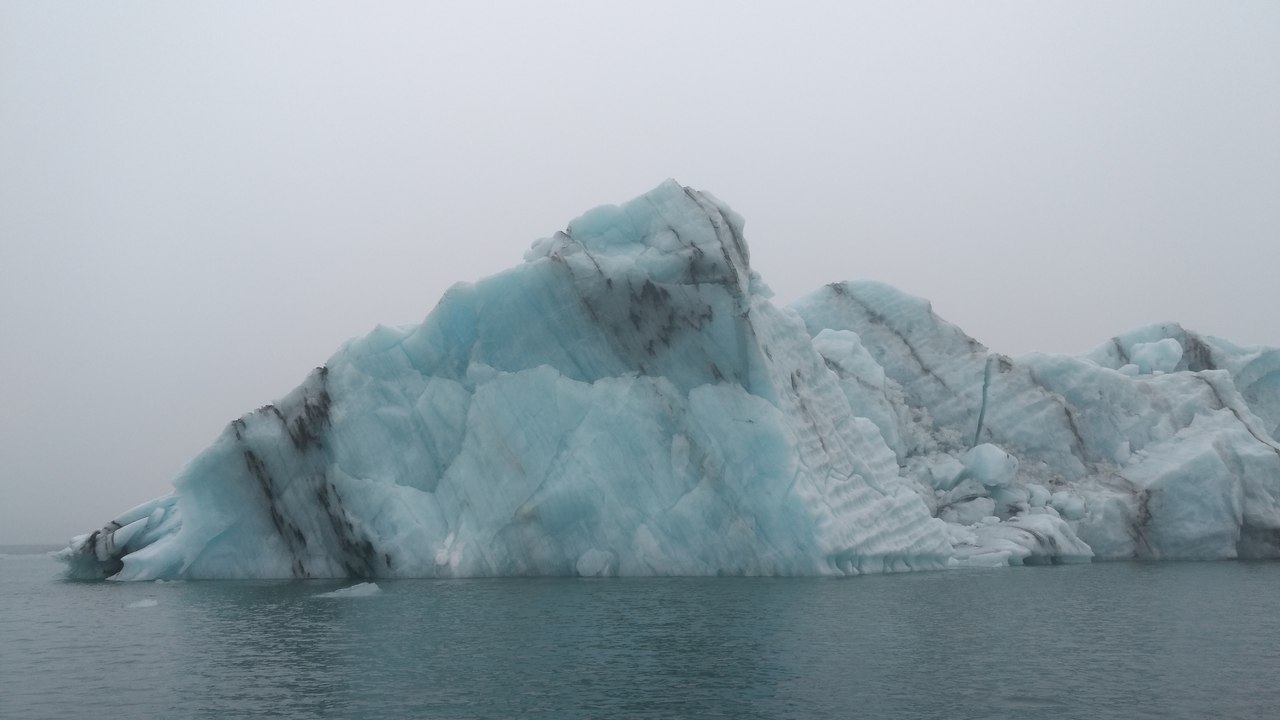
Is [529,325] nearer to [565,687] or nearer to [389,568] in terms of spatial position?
[389,568]

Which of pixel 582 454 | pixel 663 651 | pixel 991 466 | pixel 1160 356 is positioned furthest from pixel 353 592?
pixel 1160 356

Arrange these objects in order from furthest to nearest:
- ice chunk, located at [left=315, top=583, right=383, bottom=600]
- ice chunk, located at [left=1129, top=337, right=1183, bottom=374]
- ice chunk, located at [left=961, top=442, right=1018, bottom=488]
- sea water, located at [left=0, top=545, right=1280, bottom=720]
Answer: ice chunk, located at [left=1129, top=337, right=1183, bottom=374], ice chunk, located at [left=961, top=442, right=1018, bottom=488], ice chunk, located at [left=315, top=583, right=383, bottom=600], sea water, located at [left=0, top=545, right=1280, bottom=720]

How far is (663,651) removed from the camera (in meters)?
10.5

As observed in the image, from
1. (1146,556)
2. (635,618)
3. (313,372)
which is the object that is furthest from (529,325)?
(1146,556)

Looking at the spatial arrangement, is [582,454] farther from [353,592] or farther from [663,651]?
[663,651]

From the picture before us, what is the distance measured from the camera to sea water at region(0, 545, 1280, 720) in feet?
27.2

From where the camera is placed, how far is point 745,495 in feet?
59.0

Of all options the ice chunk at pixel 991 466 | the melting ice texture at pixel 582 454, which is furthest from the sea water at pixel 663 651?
the ice chunk at pixel 991 466

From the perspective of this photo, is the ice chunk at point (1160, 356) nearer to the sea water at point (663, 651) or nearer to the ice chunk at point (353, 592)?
the sea water at point (663, 651)

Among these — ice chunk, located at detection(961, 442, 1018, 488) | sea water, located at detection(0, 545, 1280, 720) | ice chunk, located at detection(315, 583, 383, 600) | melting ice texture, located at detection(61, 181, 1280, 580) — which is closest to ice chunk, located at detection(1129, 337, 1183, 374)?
melting ice texture, located at detection(61, 181, 1280, 580)

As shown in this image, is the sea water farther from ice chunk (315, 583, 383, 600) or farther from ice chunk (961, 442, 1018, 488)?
ice chunk (961, 442, 1018, 488)

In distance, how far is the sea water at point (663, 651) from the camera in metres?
8.29

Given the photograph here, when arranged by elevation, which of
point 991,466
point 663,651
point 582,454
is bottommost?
point 991,466

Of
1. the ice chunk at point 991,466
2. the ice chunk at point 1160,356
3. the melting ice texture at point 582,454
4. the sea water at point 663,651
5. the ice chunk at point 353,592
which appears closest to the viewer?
the sea water at point 663,651
